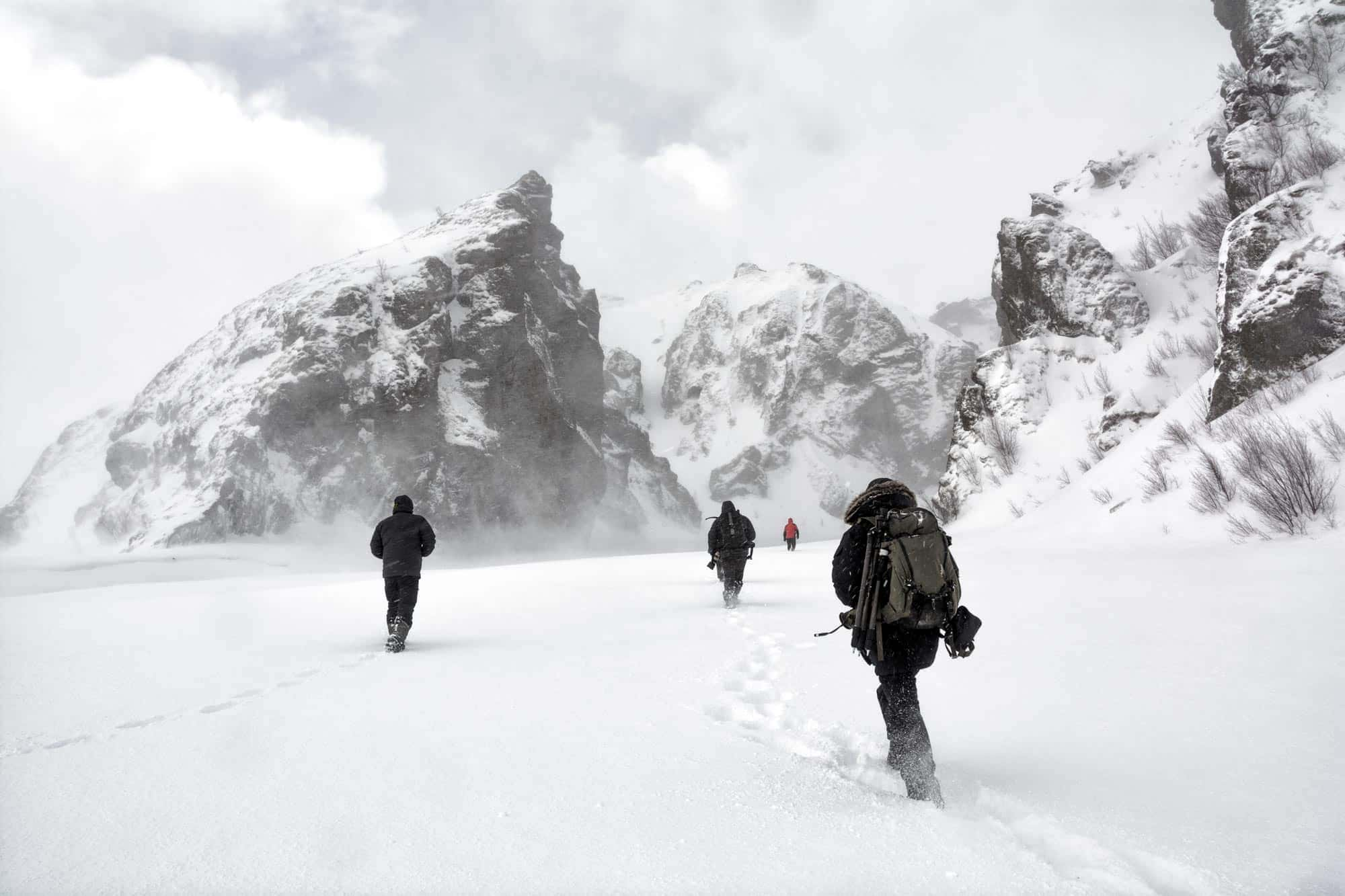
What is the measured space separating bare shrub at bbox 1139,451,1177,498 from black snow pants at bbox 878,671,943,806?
45.7ft

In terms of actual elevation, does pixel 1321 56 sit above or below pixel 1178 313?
above

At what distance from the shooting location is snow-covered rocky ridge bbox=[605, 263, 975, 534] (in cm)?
16588

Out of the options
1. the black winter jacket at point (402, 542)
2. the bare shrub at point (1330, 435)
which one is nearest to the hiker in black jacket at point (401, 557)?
the black winter jacket at point (402, 542)

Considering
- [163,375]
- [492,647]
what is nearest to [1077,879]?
[492,647]

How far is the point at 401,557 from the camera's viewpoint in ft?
26.8

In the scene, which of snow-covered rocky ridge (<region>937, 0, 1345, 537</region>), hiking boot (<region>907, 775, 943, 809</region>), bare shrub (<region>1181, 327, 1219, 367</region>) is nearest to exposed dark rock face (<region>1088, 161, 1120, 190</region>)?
snow-covered rocky ridge (<region>937, 0, 1345, 537</region>)

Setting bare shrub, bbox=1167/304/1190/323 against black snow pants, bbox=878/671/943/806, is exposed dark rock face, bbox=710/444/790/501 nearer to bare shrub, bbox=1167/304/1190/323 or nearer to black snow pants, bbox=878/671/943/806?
bare shrub, bbox=1167/304/1190/323

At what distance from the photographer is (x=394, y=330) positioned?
247 feet

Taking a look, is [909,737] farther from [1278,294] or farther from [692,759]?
[1278,294]

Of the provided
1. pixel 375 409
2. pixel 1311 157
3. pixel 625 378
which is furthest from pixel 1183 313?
pixel 625 378

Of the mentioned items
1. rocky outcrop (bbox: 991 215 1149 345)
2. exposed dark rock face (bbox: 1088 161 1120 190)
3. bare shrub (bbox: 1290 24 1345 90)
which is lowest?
rocky outcrop (bbox: 991 215 1149 345)

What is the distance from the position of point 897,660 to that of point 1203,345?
30131mm

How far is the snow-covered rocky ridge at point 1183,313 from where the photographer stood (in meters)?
15.1

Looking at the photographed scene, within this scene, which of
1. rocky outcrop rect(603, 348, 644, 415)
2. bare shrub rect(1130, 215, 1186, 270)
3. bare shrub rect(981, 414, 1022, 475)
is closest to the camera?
bare shrub rect(981, 414, 1022, 475)
